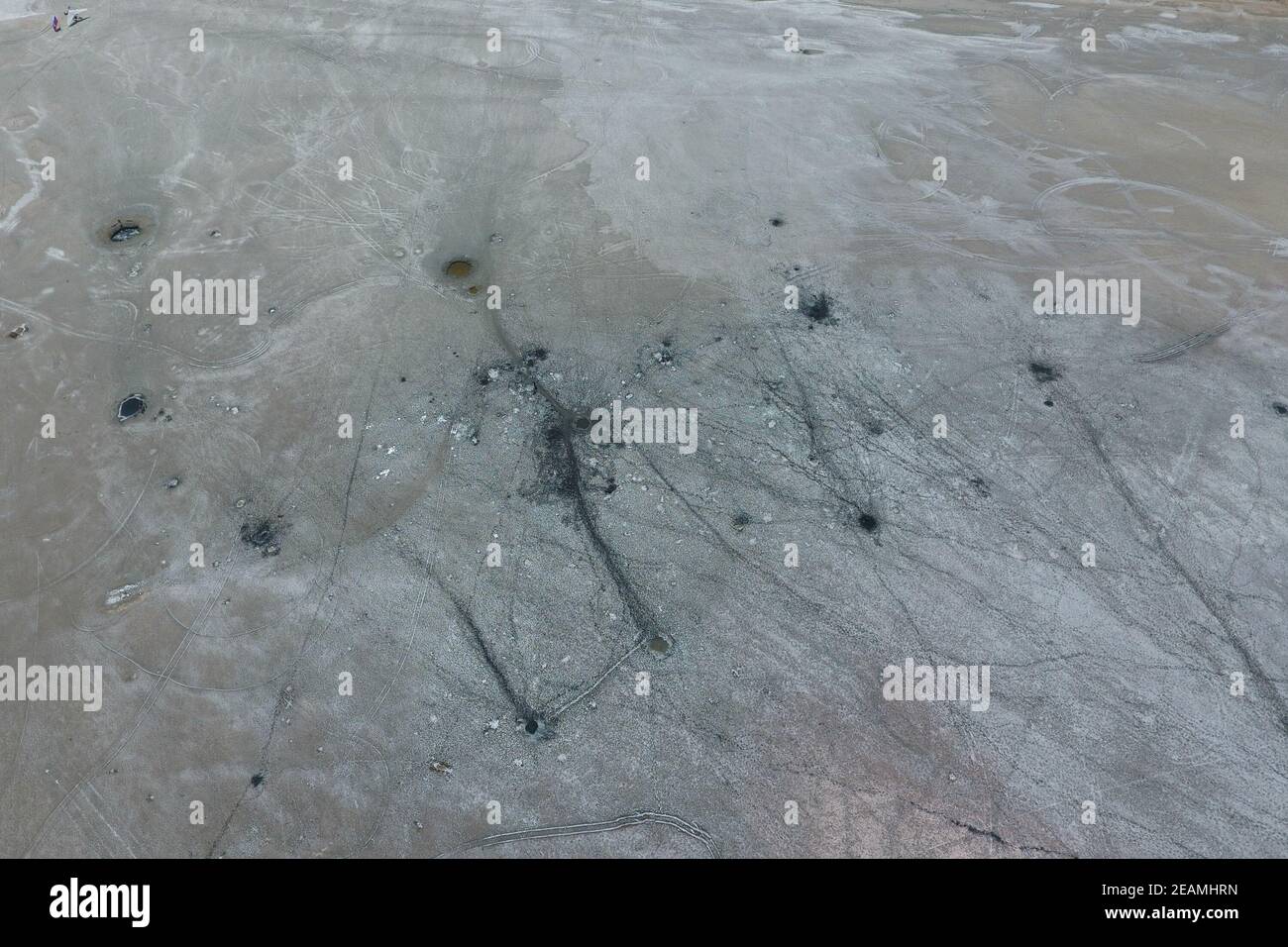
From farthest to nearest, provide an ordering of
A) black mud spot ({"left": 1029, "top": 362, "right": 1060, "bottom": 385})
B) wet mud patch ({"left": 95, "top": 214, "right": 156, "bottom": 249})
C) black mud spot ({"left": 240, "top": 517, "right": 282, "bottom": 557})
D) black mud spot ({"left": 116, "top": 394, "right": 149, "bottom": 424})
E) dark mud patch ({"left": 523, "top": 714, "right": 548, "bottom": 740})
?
wet mud patch ({"left": 95, "top": 214, "right": 156, "bottom": 249}), black mud spot ({"left": 1029, "top": 362, "right": 1060, "bottom": 385}), black mud spot ({"left": 116, "top": 394, "right": 149, "bottom": 424}), black mud spot ({"left": 240, "top": 517, "right": 282, "bottom": 557}), dark mud patch ({"left": 523, "top": 714, "right": 548, "bottom": 740})

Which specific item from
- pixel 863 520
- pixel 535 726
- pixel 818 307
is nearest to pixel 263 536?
pixel 535 726

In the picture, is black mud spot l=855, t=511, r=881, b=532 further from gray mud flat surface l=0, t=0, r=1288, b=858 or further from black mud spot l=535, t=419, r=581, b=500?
black mud spot l=535, t=419, r=581, b=500

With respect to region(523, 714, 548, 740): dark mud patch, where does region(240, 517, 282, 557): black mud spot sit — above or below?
above

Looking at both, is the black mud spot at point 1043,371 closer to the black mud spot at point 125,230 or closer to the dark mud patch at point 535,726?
the dark mud patch at point 535,726

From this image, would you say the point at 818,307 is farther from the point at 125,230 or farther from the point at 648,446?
the point at 125,230

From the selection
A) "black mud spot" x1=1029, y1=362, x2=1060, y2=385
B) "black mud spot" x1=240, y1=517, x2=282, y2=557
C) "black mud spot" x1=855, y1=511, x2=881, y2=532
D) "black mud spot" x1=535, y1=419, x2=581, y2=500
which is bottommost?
"black mud spot" x1=240, y1=517, x2=282, y2=557

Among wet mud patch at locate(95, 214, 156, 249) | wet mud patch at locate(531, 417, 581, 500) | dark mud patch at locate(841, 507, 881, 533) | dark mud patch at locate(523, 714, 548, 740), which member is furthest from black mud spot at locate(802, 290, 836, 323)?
wet mud patch at locate(95, 214, 156, 249)
